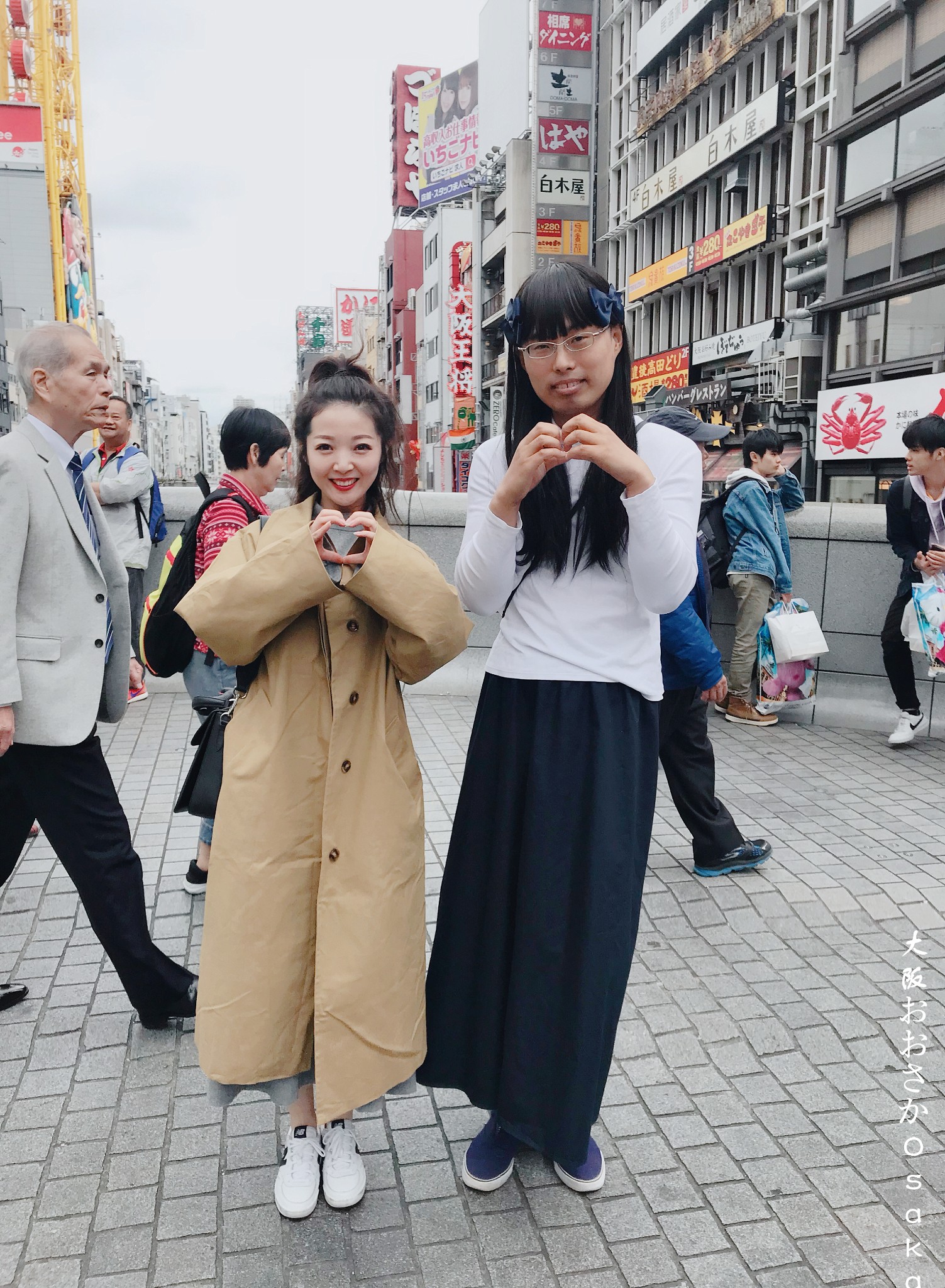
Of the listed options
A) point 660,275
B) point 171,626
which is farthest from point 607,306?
point 660,275

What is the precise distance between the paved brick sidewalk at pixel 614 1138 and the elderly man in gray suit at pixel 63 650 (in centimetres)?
43

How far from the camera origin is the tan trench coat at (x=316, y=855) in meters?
1.92

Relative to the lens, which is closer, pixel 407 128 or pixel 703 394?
pixel 703 394

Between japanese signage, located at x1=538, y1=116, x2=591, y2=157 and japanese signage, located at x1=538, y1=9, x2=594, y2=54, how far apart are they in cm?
253

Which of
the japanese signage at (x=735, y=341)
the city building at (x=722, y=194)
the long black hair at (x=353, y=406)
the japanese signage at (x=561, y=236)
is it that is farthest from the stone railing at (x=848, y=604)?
the japanese signage at (x=561, y=236)

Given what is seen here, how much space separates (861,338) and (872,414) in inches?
93.5

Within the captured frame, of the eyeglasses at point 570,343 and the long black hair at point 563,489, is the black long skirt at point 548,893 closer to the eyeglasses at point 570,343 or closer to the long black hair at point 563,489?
the long black hair at point 563,489

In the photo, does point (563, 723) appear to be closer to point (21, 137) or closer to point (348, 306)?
point (21, 137)

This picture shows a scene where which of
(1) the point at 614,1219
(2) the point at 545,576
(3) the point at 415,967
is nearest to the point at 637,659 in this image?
(2) the point at 545,576

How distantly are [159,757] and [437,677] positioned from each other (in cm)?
229

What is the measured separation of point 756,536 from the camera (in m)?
6.01

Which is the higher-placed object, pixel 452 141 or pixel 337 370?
pixel 452 141

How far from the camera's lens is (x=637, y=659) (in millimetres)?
2045

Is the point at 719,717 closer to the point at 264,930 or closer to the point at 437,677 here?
the point at 437,677
